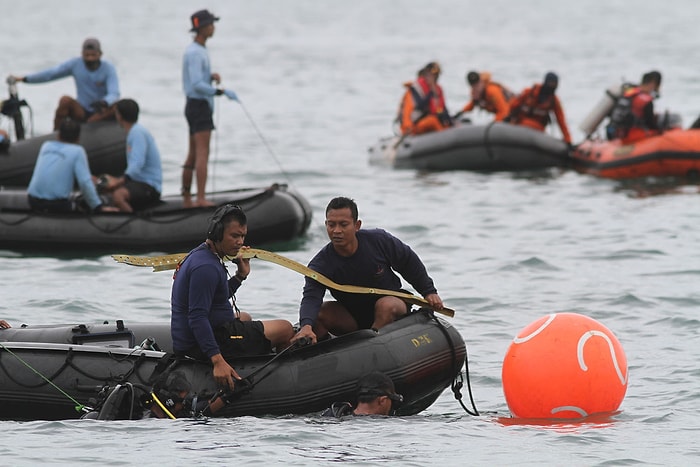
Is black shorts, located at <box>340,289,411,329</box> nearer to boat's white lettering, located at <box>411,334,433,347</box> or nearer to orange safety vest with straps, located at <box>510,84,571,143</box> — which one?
boat's white lettering, located at <box>411,334,433,347</box>

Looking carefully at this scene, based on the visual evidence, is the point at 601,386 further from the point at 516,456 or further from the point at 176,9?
the point at 176,9

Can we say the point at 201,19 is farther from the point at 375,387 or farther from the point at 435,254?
the point at 375,387

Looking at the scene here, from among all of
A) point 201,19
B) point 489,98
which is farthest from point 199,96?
point 489,98

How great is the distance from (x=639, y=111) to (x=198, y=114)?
23.5 feet

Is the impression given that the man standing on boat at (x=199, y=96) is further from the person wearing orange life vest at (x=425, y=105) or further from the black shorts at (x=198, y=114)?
the person wearing orange life vest at (x=425, y=105)

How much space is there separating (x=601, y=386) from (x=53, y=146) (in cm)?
718

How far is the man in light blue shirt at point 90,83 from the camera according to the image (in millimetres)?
15633

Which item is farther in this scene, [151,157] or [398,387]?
[151,157]

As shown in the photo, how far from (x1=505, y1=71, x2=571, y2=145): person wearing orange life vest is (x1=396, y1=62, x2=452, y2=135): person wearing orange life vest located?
1061 mm

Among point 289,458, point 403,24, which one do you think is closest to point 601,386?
point 289,458

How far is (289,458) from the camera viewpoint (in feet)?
25.7

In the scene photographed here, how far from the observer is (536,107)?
20094 millimetres

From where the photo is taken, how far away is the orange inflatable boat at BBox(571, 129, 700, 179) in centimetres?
1869

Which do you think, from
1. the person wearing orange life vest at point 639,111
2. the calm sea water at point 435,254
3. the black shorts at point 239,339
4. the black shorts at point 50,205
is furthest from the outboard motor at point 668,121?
the black shorts at point 239,339
